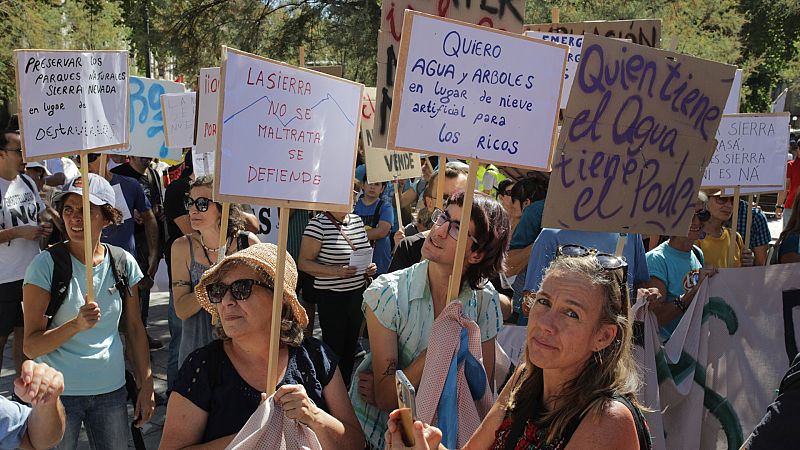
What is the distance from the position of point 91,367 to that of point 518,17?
2720mm

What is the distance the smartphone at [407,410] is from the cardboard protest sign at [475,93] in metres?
1.20

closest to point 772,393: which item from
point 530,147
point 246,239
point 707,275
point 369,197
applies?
point 707,275

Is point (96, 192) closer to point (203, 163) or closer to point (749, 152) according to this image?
point (203, 163)

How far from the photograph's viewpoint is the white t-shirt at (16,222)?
530cm

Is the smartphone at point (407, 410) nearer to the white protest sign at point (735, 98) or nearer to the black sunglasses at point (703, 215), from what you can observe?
the black sunglasses at point (703, 215)

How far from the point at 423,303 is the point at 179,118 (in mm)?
4126

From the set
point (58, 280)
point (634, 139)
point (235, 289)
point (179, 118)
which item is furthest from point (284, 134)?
point (179, 118)

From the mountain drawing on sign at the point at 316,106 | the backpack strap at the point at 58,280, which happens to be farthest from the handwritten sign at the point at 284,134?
the backpack strap at the point at 58,280

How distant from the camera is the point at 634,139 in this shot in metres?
3.57

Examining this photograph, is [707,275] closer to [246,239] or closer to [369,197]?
[246,239]

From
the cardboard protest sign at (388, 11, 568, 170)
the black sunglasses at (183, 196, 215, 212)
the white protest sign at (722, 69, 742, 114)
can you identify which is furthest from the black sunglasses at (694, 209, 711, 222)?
the black sunglasses at (183, 196, 215, 212)

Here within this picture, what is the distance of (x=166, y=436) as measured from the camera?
2.64 m

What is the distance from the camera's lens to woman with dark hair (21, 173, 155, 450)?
3.56m

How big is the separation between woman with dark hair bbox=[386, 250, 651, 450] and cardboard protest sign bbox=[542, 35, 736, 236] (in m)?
1.13
